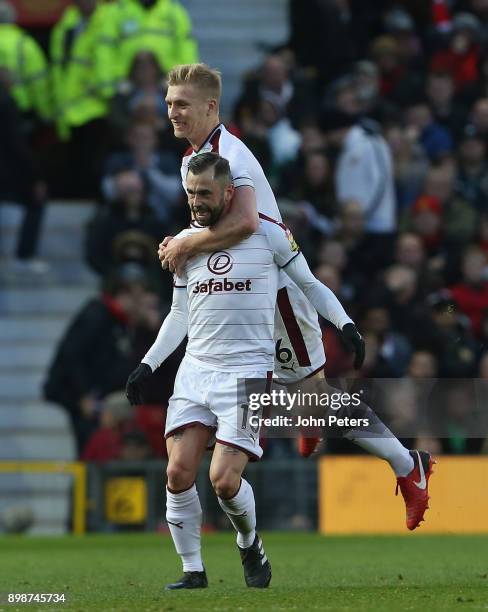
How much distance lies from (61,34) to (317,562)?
315 inches

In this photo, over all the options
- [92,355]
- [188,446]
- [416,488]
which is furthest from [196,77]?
[92,355]

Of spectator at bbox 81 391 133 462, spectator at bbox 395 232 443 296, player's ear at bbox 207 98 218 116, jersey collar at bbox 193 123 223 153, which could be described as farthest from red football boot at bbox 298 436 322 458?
spectator at bbox 395 232 443 296

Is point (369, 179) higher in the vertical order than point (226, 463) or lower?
higher

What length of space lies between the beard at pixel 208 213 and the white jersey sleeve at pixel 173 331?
15.7 inches

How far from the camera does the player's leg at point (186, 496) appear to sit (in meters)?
8.49

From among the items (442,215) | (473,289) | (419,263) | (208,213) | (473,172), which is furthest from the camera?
(473,172)

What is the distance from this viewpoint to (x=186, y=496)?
28.3ft

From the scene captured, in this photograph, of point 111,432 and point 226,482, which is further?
point 111,432

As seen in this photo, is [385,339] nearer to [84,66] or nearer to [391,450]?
[84,66]

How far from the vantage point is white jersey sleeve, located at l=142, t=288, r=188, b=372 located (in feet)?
28.6

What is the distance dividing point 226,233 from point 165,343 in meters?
0.72

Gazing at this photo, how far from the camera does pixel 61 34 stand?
17.7 metres

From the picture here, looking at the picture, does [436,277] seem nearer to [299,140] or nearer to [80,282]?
[299,140]

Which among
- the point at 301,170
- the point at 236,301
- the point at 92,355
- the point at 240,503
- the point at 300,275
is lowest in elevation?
the point at 92,355
